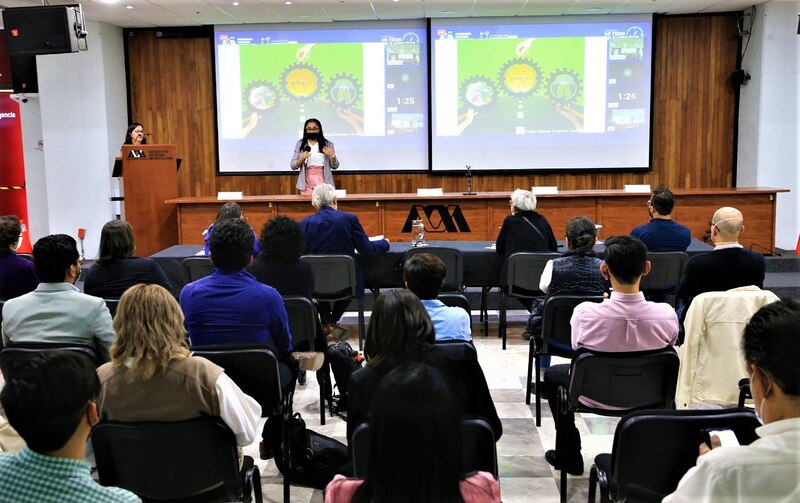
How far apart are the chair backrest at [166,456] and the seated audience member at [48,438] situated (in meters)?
0.70

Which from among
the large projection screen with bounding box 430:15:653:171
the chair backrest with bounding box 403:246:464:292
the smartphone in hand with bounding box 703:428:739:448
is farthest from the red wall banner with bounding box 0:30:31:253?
the smartphone in hand with bounding box 703:428:739:448

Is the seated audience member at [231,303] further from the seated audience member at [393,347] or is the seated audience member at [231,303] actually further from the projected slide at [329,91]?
the projected slide at [329,91]

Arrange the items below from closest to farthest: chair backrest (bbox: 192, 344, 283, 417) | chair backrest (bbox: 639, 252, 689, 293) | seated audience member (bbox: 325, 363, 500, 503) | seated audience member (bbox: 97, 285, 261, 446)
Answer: seated audience member (bbox: 325, 363, 500, 503) → seated audience member (bbox: 97, 285, 261, 446) → chair backrest (bbox: 192, 344, 283, 417) → chair backrest (bbox: 639, 252, 689, 293)

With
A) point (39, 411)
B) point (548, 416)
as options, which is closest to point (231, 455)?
point (39, 411)

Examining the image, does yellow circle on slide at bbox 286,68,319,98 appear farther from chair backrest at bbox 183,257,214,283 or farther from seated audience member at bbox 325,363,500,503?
seated audience member at bbox 325,363,500,503

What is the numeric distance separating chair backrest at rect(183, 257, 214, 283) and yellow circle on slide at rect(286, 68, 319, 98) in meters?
4.94

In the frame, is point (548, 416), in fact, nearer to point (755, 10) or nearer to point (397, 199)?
point (397, 199)

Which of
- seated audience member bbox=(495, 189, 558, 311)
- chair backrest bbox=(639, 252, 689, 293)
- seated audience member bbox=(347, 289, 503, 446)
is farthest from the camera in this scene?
seated audience member bbox=(495, 189, 558, 311)

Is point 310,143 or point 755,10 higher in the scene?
point 755,10

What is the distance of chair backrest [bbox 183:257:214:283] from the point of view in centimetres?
528

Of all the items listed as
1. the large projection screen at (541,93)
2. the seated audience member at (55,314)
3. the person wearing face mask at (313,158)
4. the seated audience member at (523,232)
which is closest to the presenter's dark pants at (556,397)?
the seated audience member at (55,314)

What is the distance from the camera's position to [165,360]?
92.5 inches

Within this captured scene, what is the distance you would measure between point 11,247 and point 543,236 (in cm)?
354

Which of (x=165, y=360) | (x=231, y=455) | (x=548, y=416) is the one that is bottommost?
(x=548, y=416)
